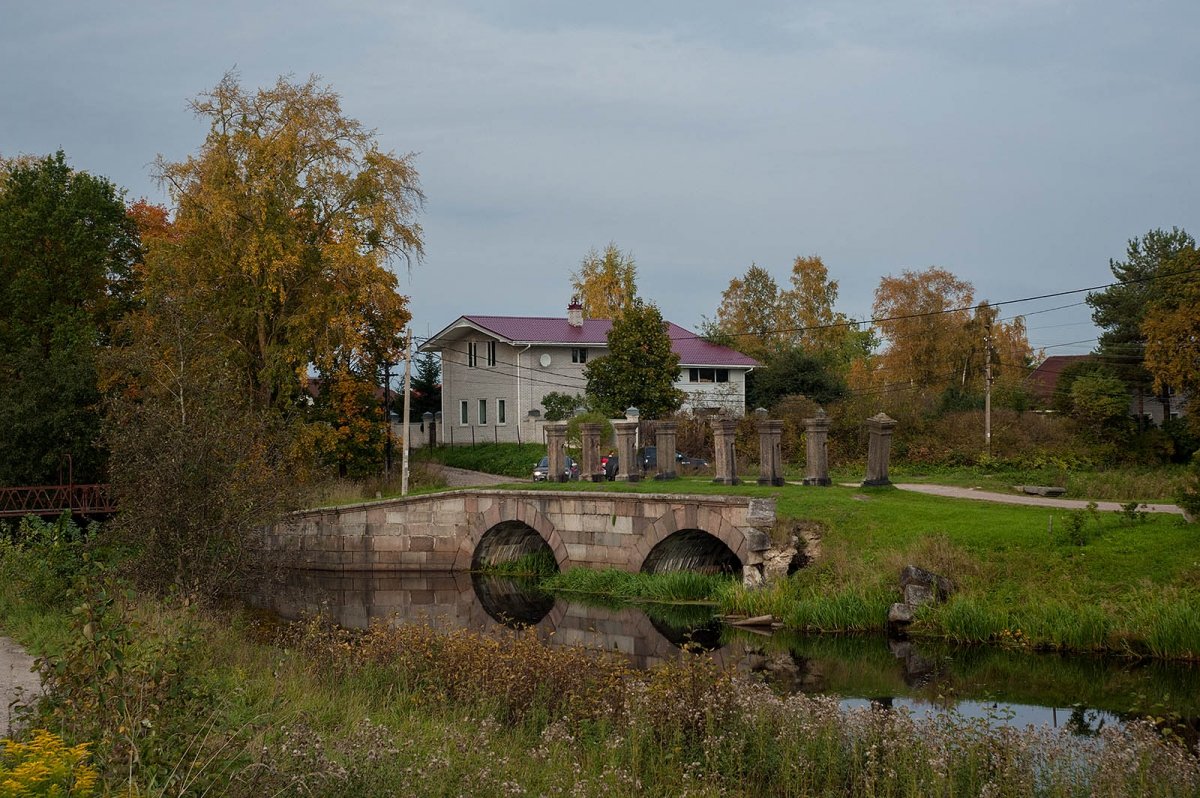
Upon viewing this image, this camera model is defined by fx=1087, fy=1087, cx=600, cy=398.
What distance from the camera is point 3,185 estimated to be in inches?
1387

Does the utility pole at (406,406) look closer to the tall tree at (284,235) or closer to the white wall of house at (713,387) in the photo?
the tall tree at (284,235)

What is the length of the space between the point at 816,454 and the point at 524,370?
24.3 metres

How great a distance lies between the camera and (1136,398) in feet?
137

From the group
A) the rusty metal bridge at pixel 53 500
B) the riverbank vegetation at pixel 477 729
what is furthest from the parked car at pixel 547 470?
the riverbank vegetation at pixel 477 729

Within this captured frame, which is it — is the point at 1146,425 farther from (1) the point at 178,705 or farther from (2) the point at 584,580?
(1) the point at 178,705

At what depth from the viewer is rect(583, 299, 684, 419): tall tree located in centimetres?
3891

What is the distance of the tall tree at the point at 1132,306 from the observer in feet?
130

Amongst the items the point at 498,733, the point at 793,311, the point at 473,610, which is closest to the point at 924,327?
the point at 793,311

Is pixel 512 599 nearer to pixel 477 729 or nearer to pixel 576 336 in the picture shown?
pixel 477 729

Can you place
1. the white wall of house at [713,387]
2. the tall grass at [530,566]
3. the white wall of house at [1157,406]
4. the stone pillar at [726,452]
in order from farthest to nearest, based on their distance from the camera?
the white wall of house at [713,387] → the white wall of house at [1157,406] → the tall grass at [530,566] → the stone pillar at [726,452]

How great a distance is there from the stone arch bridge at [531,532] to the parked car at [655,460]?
6.48m

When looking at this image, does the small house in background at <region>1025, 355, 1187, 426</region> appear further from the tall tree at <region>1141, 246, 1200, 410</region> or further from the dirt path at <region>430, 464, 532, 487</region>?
the dirt path at <region>430, 464, 532, 487</region>

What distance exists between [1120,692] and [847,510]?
7.00 metres

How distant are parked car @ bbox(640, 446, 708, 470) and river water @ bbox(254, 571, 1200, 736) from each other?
10888 mm
